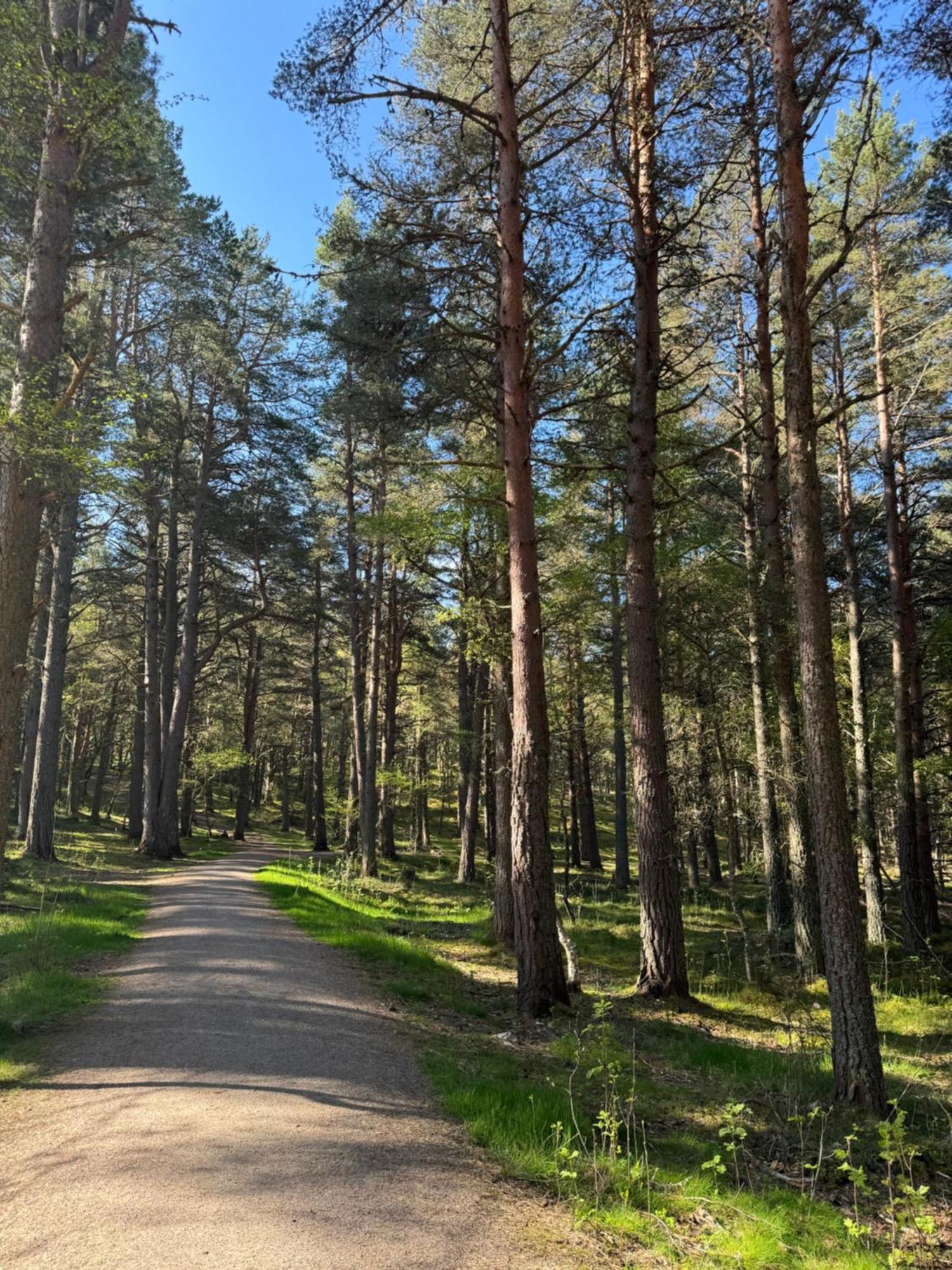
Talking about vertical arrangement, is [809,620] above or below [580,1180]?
above

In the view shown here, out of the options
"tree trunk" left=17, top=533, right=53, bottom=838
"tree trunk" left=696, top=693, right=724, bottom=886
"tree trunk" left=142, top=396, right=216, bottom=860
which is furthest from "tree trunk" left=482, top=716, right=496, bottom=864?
"tree trunk" left=17, top=533, right=53, bottom=838

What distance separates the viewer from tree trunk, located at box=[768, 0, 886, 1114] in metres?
5.46

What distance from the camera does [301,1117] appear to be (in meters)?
4.18

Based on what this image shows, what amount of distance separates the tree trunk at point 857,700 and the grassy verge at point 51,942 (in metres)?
11.8

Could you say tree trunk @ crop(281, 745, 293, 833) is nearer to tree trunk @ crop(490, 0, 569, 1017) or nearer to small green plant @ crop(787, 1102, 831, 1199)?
tree trunk @ crop(490, 0, 569, 1017)

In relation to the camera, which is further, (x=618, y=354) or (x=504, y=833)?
(x=504, y=833)

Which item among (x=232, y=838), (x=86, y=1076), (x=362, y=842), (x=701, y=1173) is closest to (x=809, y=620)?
(x=701, y=1173)

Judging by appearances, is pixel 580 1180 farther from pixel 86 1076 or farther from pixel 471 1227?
pixel 86 1076

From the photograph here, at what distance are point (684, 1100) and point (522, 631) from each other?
417 centimetres

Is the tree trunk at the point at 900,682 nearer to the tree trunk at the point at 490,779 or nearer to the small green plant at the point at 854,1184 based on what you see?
the tree trunk at the point at 490,779

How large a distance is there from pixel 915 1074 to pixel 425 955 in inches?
213

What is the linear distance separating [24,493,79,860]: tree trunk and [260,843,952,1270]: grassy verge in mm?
7824

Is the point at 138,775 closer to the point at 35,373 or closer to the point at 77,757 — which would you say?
the point at 77,757

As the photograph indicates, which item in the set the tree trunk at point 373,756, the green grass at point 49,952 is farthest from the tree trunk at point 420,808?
the green grass at point 49,952
